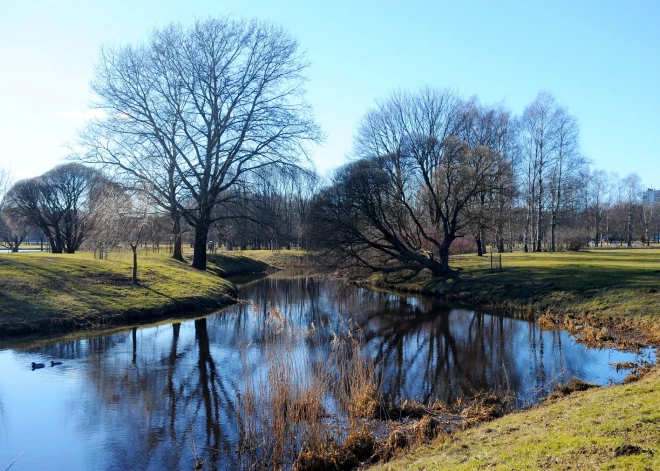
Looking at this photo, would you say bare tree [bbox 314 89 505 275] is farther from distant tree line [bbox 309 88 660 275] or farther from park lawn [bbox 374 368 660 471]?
park lawn [bbox 374 368 660 471]

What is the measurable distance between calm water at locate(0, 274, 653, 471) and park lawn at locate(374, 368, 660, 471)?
2.67 m

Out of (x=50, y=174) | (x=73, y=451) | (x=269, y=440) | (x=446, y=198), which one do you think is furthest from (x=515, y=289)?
(x=50, y=174)

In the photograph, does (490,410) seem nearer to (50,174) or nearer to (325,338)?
(325,338)

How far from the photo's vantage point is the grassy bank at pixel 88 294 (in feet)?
52.9

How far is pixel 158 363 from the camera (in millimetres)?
12969

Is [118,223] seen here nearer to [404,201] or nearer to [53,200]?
[404,201]

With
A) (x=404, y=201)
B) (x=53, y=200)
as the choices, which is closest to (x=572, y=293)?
(x=404, y=201)

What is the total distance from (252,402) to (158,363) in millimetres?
5960

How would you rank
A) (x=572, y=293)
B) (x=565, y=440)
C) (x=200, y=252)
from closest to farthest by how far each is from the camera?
1. (x=565, y=440)
2. (x=572, y=293)
3. (x=200, y=252)

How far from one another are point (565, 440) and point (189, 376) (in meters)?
8.81

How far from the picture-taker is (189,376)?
11852mm

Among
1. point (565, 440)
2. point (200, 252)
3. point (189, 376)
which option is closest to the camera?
point (565, 440)

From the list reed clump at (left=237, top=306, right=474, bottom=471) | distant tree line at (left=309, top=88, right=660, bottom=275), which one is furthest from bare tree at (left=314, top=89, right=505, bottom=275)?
reed clump at (left=237, top=306, right=474, bottom=471)

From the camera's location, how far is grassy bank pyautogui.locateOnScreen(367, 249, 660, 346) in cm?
1647
